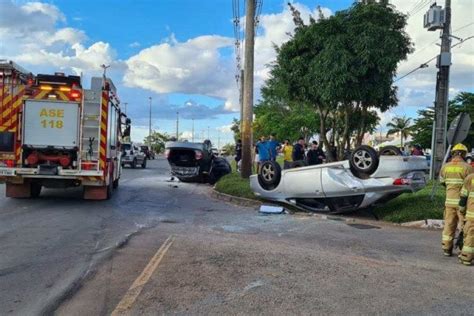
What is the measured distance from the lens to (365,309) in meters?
5.15

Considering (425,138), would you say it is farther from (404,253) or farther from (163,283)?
(163,283)

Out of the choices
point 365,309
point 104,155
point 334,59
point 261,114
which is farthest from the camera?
point 261,114

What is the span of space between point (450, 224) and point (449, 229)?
0.09 metres

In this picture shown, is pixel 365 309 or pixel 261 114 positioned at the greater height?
pixel 261 114

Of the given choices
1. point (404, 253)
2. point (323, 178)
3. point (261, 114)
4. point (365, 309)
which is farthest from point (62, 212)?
point (261, 114)

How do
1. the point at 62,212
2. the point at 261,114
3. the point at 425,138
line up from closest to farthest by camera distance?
the point at 62,212
the point at 425,138
the point at 261,114

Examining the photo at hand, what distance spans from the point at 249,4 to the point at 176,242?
11.5 metres

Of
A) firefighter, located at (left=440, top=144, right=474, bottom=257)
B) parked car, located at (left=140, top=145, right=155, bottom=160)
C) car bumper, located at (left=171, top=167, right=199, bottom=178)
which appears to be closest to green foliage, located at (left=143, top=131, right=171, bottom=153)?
parked car, located at (left=140, top=145, right=155, bottom=160)

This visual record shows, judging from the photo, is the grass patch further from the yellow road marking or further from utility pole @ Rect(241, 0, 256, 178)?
utility pole @ Rect(241, 0, 256, 178)

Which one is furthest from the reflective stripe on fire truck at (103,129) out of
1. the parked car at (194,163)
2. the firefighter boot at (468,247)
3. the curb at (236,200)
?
the parked car at (194,163)

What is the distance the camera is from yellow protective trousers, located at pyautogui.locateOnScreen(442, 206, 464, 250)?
8047 millimetres

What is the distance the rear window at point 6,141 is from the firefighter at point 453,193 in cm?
976

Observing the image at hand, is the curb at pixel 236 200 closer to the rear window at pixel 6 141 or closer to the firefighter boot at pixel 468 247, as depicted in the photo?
the rear window at pixel 6 141

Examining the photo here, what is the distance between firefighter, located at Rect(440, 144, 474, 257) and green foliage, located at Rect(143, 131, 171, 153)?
97988 millimetres
